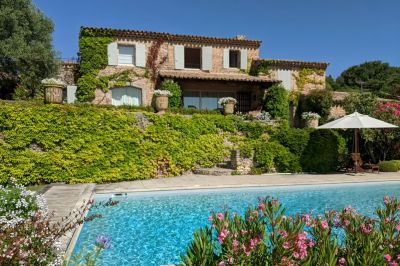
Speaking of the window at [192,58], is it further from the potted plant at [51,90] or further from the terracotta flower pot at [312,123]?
the potted plant at [51,90]

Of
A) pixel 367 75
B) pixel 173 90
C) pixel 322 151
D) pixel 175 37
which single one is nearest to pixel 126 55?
pixel 175 37

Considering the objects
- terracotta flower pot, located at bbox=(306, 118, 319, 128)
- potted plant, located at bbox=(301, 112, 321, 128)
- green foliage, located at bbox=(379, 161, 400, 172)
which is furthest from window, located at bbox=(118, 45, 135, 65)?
green foliage, located at bbox=(379, 161, 400, 172)

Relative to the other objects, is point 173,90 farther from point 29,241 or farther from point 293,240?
point 293,240

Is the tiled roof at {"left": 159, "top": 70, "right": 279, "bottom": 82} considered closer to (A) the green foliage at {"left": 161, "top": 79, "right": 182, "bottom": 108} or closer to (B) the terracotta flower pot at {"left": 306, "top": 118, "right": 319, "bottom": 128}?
(A) the green foliage at {"left": 161, "top": 79, "right": 182, "bottom": 108}

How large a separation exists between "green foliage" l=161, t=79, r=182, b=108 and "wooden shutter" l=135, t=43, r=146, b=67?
222cm

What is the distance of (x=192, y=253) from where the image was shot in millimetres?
3344

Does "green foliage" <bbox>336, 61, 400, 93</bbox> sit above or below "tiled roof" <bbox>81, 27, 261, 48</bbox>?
above

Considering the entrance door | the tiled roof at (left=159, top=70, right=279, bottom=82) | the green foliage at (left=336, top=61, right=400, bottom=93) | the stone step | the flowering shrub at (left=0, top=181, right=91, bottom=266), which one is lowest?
the stone step

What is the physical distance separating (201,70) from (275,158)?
9.64 metres

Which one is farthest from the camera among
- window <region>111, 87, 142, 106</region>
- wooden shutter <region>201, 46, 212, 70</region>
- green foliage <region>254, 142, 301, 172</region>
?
wooden shutter <region>201, 46, 212, 70</region>

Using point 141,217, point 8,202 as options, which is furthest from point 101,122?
point 8,202

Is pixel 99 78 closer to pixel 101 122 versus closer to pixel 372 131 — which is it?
pixel 101 122

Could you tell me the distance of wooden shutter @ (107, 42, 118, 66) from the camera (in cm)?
2039

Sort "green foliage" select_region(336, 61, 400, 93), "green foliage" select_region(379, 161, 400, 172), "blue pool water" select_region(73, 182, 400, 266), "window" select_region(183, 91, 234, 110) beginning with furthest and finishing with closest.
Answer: "green foliage" select_region(336, 61, 400, 93), "window" select_region(183, 91, 234, 110), "green foliage" select_region(379, 161, 400, 172), "blue pool water" select_region(73, 182, 400, 266)
